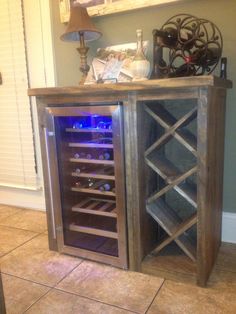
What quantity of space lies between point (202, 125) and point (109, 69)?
0.77m

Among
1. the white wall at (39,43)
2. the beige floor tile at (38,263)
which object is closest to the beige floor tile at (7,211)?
the beige floor tile at (38,263)

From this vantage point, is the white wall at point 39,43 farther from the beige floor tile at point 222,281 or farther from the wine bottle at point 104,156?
the beige floor tile at point 222,281

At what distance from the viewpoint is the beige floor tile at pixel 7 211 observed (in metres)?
2.49

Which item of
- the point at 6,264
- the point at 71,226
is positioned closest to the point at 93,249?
the point at 71,226

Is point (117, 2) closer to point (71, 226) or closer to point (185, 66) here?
point (185, 66)

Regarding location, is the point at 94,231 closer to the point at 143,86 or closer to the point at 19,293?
the point at 19,293

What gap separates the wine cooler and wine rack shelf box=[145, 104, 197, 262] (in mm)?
178

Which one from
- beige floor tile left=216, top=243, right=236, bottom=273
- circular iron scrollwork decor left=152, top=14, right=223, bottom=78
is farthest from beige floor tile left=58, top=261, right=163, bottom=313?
circular iron scrollwork decor left=152, top=14, right=223, bottom=78

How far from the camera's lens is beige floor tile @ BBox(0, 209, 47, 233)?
88.1 inches

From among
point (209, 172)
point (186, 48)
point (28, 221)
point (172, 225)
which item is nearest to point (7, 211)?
point (28, 221)

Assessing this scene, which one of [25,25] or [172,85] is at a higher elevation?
[25,25]

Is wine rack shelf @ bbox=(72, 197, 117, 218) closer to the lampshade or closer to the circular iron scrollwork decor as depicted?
the circular iron scrollwork decor

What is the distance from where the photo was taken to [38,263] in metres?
1.72

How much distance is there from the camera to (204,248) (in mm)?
1407
